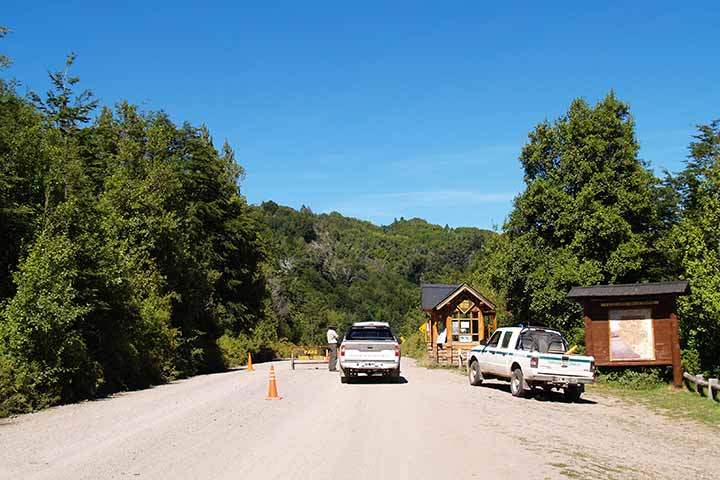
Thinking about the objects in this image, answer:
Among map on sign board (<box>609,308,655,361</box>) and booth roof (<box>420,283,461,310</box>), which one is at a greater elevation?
booth roof (<box>420,283,461,310</box>)

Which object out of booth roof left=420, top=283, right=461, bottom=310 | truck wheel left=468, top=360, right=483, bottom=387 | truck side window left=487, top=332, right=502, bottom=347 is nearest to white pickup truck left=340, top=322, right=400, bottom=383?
truck wheel left=468, top=360, right=483, bottom=387

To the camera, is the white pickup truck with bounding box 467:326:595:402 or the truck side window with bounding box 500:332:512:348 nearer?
the white pickup truck with bounding box 467:326:595:402

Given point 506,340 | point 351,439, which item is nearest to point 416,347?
point 506,340

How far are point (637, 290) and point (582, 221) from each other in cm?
803

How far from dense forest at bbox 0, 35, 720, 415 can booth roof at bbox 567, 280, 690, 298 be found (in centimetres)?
85

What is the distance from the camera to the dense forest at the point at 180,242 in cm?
1855

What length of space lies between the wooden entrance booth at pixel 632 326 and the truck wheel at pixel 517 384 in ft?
10.4

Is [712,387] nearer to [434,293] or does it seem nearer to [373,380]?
[373,380]

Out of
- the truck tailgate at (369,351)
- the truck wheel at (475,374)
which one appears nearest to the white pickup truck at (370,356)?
the truck tailgate at (369,351)

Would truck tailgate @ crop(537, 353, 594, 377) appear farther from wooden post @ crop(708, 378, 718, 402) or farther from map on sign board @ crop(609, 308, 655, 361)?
map on sign board @ crop(609, 308, 655, 361)

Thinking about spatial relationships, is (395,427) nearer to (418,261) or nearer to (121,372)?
(121,372)

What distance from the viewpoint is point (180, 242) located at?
31734 mm

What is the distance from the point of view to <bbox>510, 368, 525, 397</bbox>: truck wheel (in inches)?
768

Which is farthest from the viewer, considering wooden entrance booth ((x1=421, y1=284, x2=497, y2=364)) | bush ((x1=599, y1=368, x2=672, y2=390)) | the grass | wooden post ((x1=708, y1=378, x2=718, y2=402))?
wooden entrance booth ((x1=421, y1=284, x2=497, y2=364))
